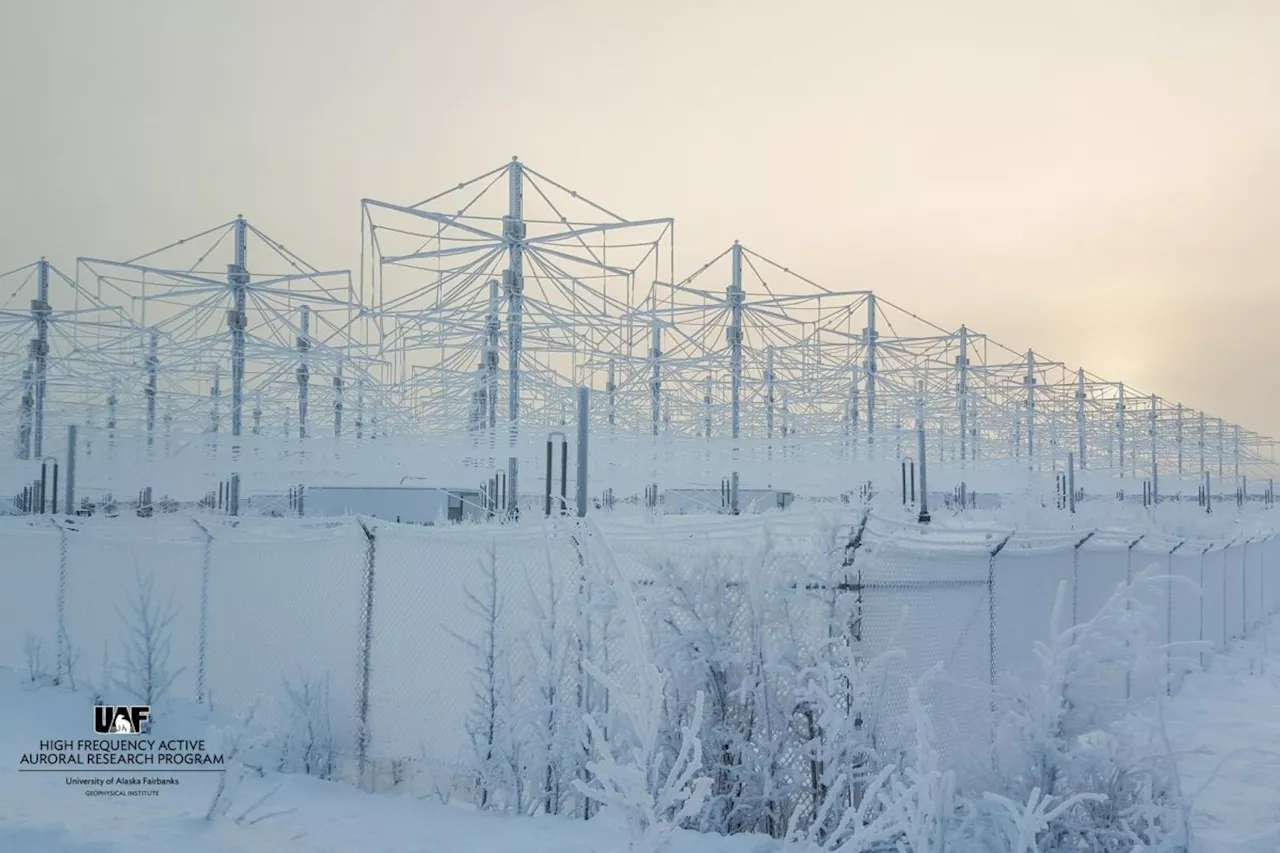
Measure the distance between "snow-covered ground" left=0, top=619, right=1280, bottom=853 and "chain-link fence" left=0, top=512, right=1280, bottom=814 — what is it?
527 mm

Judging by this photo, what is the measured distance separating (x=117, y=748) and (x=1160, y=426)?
71.2 meters

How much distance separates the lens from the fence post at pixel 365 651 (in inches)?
301

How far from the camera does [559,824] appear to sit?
6121 millimetres

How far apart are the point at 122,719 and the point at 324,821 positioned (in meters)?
3.66

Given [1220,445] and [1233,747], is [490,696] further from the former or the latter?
[1220,445]

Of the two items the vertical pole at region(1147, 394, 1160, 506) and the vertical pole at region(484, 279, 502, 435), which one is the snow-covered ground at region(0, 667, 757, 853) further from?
the vertical pole at region(1147, 394, 1160, 506)

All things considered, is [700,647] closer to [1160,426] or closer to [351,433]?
[351,433]

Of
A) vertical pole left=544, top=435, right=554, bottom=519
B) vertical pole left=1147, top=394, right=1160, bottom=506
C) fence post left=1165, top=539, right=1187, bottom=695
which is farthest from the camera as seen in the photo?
vertical pole left=1147, top=394, right=1160, bottom=506

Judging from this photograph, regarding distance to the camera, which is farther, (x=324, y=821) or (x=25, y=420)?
(x=25, y=420)

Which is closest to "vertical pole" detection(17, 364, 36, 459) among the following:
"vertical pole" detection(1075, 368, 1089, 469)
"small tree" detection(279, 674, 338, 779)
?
"small tree" detection(279, 674, 338, 779)

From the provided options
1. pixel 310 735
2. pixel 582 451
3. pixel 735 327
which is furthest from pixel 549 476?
pixel 735 327

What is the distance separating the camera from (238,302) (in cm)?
2334

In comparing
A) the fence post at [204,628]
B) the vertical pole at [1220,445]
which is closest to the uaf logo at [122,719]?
the fence post at [204,628]

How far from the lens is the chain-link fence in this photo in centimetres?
612
